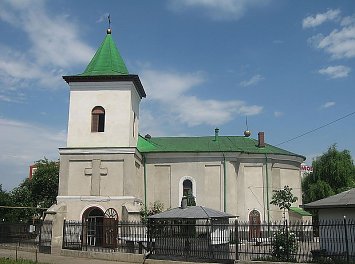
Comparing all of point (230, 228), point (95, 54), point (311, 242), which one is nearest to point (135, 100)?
point (95, 54)

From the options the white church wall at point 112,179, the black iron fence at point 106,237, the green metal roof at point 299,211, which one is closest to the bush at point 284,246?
the black iron fence at point 106,237

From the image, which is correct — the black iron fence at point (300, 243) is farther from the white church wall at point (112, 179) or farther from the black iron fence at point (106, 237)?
the white church wall at point (112, 179)

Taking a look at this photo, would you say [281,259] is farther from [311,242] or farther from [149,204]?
[149,204]

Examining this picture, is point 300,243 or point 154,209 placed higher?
point 154,209

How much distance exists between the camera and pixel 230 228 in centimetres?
1911

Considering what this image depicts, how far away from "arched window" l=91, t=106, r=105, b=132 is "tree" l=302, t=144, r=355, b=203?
76.0 feet

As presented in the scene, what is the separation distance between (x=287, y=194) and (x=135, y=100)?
13283 millimetres

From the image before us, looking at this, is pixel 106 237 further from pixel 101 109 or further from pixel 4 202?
pixel 4 202

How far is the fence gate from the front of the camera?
2355 cm

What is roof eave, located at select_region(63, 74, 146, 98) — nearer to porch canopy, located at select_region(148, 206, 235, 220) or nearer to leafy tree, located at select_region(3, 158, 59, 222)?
porch canopy, located at select_region(148, 206, 235, 220)

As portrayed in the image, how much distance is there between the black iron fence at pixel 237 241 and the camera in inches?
687

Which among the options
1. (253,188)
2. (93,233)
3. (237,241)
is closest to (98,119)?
(93,233)

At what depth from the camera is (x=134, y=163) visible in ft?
92.7

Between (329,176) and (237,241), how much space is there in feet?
90.2
